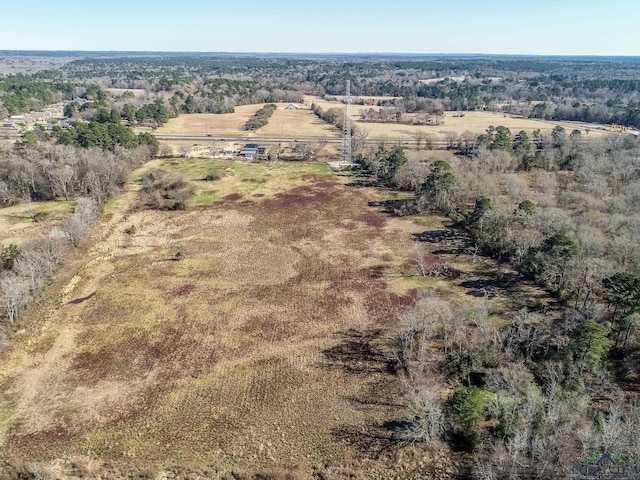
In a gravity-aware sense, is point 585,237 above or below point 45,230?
above

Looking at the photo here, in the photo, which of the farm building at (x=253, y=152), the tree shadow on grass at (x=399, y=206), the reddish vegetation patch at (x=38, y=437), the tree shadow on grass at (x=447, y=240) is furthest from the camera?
the farm building at (x=253, y=152)

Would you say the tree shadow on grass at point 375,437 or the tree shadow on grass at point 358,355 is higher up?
the tree shadow on grass at point 358,355

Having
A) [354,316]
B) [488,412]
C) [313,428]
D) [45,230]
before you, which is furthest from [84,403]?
[45,230]

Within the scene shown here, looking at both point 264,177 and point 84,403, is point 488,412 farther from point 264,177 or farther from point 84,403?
point 264,177

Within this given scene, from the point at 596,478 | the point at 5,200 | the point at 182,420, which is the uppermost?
the point at 5,200

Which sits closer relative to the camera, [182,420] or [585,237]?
[182,420]

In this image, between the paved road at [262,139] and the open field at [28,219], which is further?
the paved road at [262,139]

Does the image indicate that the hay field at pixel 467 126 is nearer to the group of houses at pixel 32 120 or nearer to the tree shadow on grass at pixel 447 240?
the tree shadow on grass at pixel 447 240

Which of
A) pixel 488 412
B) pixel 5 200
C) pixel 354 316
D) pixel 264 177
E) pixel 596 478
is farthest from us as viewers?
pixel 264 177

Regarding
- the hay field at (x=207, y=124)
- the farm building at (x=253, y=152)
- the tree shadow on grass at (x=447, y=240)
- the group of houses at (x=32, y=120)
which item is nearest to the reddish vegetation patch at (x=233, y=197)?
the farm building at (x=253, y=152)
